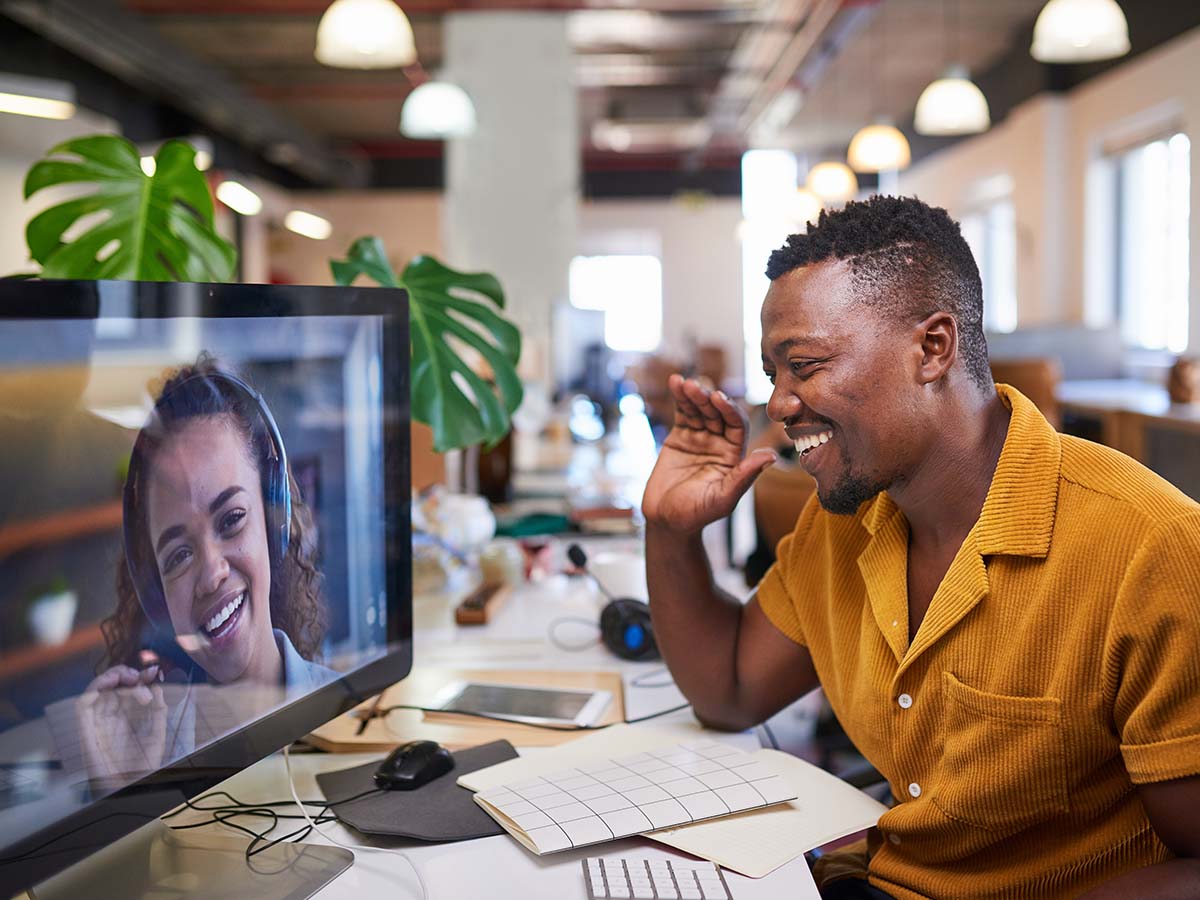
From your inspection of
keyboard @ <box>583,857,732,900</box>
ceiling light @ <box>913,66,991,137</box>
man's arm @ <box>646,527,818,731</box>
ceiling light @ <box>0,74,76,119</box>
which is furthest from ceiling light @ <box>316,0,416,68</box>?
keyboard @ <box>583,857,732,900</box>

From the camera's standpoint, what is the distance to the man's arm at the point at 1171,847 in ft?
3.16

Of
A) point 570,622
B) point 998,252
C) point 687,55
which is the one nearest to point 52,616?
point 570,622

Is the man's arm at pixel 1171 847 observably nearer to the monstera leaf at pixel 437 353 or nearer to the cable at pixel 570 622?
the cable at pixel 570 622

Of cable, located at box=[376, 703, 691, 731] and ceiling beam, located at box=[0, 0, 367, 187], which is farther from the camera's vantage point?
ceiling beam, located at box=[0, 0, 367, 187]

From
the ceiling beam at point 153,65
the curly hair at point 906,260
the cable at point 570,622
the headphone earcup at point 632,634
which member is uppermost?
the ceiling beam at point 153,65

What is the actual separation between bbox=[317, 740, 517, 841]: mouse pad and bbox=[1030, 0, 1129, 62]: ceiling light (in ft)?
13.8

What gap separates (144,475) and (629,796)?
584mm

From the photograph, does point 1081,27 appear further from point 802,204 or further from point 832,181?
point 802,204

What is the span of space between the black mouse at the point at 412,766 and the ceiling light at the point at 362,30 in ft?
11.8

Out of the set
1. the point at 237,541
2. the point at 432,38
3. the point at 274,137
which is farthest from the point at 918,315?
the point at 274,137

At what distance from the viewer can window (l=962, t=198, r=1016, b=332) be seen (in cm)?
1058

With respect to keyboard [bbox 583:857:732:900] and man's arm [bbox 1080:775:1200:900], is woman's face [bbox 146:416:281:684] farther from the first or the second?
man's arm [bbox 1080:775:1200:900]

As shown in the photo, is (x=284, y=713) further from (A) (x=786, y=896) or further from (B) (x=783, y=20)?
(B) (x=783, y=20)

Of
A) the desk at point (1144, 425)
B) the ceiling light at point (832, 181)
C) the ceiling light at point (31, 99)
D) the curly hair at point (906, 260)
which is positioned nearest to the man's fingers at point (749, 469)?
the curly hair at point (906, 260)
